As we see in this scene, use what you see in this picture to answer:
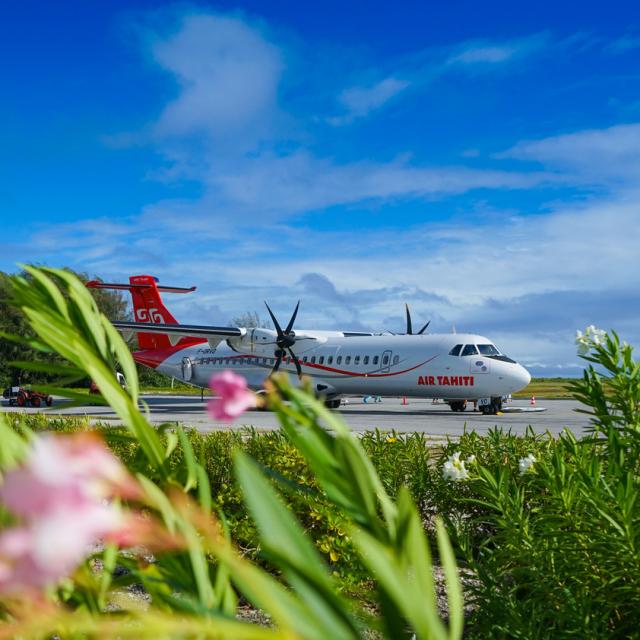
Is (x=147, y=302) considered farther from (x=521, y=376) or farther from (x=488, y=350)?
(x=521, y=376)

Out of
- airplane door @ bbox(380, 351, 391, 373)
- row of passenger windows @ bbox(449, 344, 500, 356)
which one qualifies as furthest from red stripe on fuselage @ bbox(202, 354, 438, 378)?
row of passenger windows @ bbox(449, 344, 500, 356)

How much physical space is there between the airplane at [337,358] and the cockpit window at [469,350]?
3 cm

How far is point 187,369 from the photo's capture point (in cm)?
2547

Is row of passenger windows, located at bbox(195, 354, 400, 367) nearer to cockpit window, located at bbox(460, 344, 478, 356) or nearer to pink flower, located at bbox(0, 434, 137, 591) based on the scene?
cockpit window, located at bbox(460, 344, 478, 356)

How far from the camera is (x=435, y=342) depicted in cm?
2034

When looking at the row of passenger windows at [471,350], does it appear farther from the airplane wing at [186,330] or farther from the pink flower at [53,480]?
the pink flower at [53,480]

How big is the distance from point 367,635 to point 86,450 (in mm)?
2357

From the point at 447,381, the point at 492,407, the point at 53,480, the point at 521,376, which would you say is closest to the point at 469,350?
the point at 447,381

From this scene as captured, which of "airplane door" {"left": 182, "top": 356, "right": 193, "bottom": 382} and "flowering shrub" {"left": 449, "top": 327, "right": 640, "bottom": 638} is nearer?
"flowering shrub" {"left": 449, "top": 327, "right": 640, "bottom": 638}

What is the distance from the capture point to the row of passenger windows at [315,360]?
21.3m

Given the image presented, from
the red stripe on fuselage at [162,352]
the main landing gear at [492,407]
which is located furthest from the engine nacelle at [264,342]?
the main landing gear at [492,407]

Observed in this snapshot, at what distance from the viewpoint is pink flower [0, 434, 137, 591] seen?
334 mm

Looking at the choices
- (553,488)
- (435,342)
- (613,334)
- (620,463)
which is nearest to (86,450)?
(620,463)

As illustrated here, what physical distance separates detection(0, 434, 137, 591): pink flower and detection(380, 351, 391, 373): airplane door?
20.8 metres
